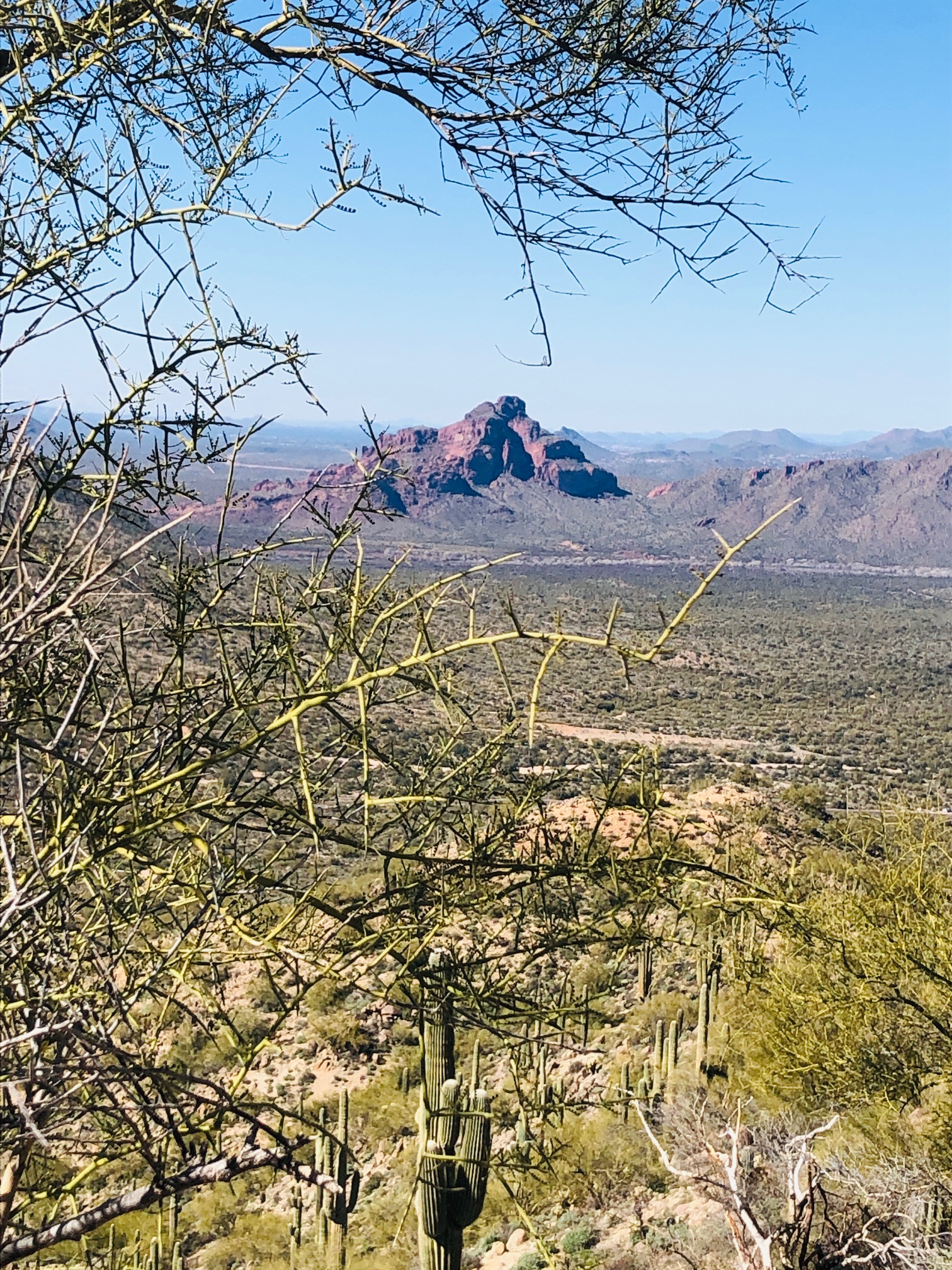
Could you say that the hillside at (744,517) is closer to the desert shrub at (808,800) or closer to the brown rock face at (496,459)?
the brown rock face at (496,459)

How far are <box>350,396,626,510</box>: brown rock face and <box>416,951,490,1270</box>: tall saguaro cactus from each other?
134 m

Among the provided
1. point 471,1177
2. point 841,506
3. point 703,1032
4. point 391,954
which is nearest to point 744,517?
point 841,506

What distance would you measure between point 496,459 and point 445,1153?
149 metres

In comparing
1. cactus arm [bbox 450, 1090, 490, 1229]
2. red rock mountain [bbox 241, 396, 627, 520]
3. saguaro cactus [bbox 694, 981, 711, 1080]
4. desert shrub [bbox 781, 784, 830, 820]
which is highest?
red rock mountain [bbox 241, 396, 627, 520]

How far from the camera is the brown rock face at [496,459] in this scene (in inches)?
5630

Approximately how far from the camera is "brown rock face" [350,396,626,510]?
143m

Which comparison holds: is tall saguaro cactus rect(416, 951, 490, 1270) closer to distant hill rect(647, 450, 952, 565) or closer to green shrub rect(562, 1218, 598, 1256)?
green shrub rect(562, 1218, 598, 1256)

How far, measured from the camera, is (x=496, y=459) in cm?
15050

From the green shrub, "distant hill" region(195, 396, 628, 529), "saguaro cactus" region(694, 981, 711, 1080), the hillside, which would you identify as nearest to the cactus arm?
the green shrub

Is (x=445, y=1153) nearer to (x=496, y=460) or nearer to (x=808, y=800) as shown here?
(x=808, y=800)

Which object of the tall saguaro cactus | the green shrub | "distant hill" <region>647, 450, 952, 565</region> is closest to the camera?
the tall saguaro cactus

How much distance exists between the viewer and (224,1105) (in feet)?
5.90

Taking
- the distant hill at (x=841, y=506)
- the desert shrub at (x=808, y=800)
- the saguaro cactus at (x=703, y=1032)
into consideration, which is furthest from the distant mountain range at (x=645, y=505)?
the saguaro cactus at (x=703, y=1032)

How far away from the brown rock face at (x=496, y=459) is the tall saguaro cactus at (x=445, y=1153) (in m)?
134
